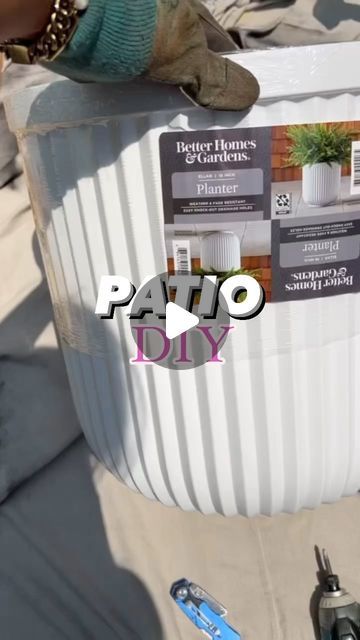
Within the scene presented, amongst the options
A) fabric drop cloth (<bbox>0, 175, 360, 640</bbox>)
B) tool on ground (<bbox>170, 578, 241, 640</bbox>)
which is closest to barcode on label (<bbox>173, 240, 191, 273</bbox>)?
fabric drop cloth (<bbox>0, 175, 360, 640</bbox>)

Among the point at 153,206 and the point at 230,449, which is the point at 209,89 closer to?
the point at 153,206

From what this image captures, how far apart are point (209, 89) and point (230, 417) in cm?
27

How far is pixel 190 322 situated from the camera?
1.67ft

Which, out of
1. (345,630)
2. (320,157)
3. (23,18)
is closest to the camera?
(23,18)

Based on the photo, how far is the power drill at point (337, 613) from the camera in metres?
0.74

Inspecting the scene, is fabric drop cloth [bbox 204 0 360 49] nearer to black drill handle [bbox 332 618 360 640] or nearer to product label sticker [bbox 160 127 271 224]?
product label sticker [bbox 160 127 271 224]

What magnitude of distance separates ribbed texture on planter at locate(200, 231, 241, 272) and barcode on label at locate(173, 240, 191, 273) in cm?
1

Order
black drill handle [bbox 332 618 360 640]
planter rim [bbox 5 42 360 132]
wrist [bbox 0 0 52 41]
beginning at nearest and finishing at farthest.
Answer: wrist [bbox 0 0 52 41], planter rim [bbox 5 42 360 132], black drill handle [bbox 332 618 360 640]

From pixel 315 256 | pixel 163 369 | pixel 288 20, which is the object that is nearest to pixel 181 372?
pixel 163 369

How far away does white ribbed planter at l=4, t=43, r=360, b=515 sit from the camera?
0.44 meters

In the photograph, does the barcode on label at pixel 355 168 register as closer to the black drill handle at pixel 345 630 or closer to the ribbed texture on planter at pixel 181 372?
the ribbed texture on planter at pixel 181 372

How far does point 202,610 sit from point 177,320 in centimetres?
47

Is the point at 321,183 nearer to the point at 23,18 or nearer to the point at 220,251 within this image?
the point at 220,251

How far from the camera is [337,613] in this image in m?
0.76
